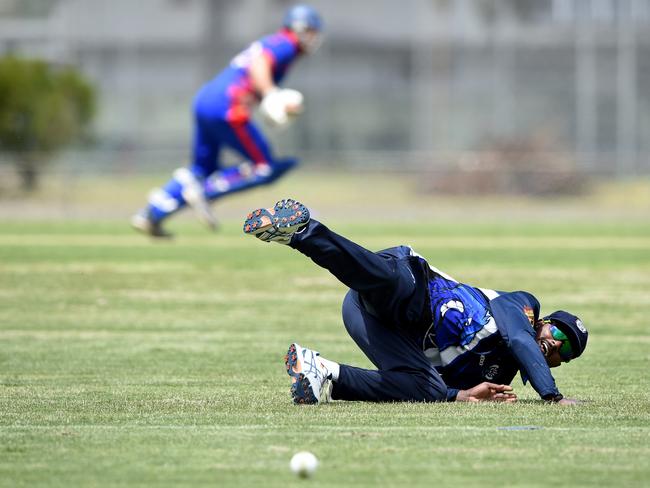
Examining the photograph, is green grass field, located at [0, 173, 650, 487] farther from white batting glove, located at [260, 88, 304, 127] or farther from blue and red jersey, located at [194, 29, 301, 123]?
blue and red jersey, located at [194, 29, 301, 123]

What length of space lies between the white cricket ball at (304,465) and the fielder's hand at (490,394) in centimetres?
208

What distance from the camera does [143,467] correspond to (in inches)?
216

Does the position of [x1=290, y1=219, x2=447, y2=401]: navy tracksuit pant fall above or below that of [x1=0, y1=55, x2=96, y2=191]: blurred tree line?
above

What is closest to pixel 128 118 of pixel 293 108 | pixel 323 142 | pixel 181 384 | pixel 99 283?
pixel 323 142

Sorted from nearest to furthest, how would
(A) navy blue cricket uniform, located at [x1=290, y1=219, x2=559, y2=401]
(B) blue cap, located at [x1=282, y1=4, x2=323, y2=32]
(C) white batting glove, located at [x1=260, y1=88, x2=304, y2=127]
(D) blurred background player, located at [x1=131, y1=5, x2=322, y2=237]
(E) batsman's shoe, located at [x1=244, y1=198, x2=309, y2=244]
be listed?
(E) batsman's shoe, located at [x1=244, y1=198, x2=309, y2=244] → (A) navy blue cricket uniform, located at [x1=290, y1=219, x2=559, y2=401] → (C) white batting glove, located at [x1=260, y1=88, x2=304, y2=127] → (D) blurred background player, located at [x1=131, y1=5, x2=322, y2=237] → (B) blue cap, located at [x1=282, y1=4, x2=323, y2=32]

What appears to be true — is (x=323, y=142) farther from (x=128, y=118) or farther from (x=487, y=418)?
(x=487, y=418)

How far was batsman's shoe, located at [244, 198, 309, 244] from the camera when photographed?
686cm

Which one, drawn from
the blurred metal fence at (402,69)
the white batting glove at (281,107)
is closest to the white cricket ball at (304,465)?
the white batting glove at (281,107)

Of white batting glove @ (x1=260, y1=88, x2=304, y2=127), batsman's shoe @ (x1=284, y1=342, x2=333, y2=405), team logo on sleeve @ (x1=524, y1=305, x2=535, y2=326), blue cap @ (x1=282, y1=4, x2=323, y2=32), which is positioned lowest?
batsman's shoe @ (x1=284, y1=342, x2=333, y2=405)

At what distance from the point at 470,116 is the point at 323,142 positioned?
4387mm

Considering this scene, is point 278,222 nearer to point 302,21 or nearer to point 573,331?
point 573,331

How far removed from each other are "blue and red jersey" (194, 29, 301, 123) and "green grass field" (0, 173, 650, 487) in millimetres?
1948

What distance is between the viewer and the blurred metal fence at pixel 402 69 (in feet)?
124

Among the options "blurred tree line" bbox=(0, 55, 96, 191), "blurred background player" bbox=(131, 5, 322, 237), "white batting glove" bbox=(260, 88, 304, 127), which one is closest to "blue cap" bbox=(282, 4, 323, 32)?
"blurred background player" bbox=(131, 5, 322, 237)
